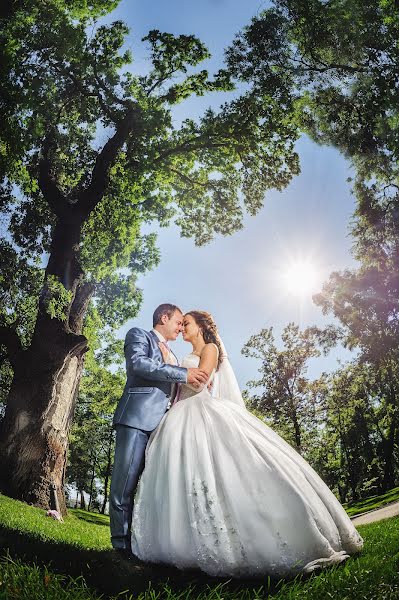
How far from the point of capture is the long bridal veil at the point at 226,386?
4.37m

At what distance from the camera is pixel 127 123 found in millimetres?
11820

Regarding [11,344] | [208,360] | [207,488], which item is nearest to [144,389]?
[208,360]

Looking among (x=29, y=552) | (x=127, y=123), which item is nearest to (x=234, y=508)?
(x=29, y=552)

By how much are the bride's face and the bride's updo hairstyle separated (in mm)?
43

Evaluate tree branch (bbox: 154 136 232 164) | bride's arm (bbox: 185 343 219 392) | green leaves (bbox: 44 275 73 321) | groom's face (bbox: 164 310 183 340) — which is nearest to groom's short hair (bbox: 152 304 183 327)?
groom's face (bbox: 164 310 183 340)

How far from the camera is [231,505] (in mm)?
2926

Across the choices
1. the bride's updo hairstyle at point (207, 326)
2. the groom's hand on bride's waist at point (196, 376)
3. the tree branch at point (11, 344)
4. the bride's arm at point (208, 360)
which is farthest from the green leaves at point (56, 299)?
the groom's hand on bride's waist at point (196, 376)

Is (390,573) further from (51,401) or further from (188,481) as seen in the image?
(51,401)

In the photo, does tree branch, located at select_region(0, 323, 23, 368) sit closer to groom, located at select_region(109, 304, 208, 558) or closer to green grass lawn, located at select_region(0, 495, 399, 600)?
groom, located at select_region(109, 304, 208, 558)

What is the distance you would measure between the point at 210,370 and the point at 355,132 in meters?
11.3

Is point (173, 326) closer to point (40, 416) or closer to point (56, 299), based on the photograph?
point (40, 416)

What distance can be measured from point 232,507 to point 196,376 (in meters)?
1.28

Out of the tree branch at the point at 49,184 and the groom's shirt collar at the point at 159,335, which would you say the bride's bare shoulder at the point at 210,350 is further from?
the tree branch at the point at 49,184

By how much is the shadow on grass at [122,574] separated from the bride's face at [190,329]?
7.31ft
